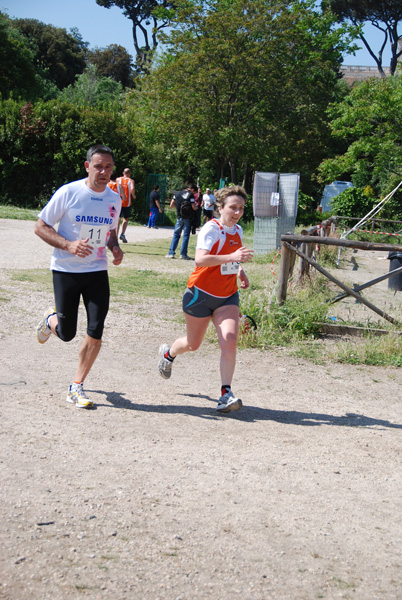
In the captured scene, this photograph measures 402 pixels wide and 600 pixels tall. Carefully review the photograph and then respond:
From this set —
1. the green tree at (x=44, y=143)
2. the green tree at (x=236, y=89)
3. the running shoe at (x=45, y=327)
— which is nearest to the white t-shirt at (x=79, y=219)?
the running shoe at (x=45, y=327)

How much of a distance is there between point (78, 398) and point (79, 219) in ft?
4.66

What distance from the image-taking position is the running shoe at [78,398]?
5.00m

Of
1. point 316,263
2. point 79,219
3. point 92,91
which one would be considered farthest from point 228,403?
→ point 92,91

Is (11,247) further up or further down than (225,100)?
further down

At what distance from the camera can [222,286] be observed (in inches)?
206

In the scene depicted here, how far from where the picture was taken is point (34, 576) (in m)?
2.69

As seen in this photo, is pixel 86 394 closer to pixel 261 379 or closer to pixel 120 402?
pixel 120 402

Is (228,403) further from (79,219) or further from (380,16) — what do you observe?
(380,16)

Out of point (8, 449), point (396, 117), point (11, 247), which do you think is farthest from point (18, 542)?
point (396, 117)

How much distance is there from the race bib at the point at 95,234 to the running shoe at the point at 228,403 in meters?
1.58

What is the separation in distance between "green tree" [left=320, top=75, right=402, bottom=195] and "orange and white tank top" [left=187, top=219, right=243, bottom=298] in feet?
74.5

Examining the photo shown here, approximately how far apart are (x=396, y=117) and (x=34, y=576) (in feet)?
87.2

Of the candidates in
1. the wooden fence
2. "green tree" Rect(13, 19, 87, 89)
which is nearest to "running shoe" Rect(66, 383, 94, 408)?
the wooden fence

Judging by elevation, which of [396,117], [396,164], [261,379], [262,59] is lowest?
[261,379]
